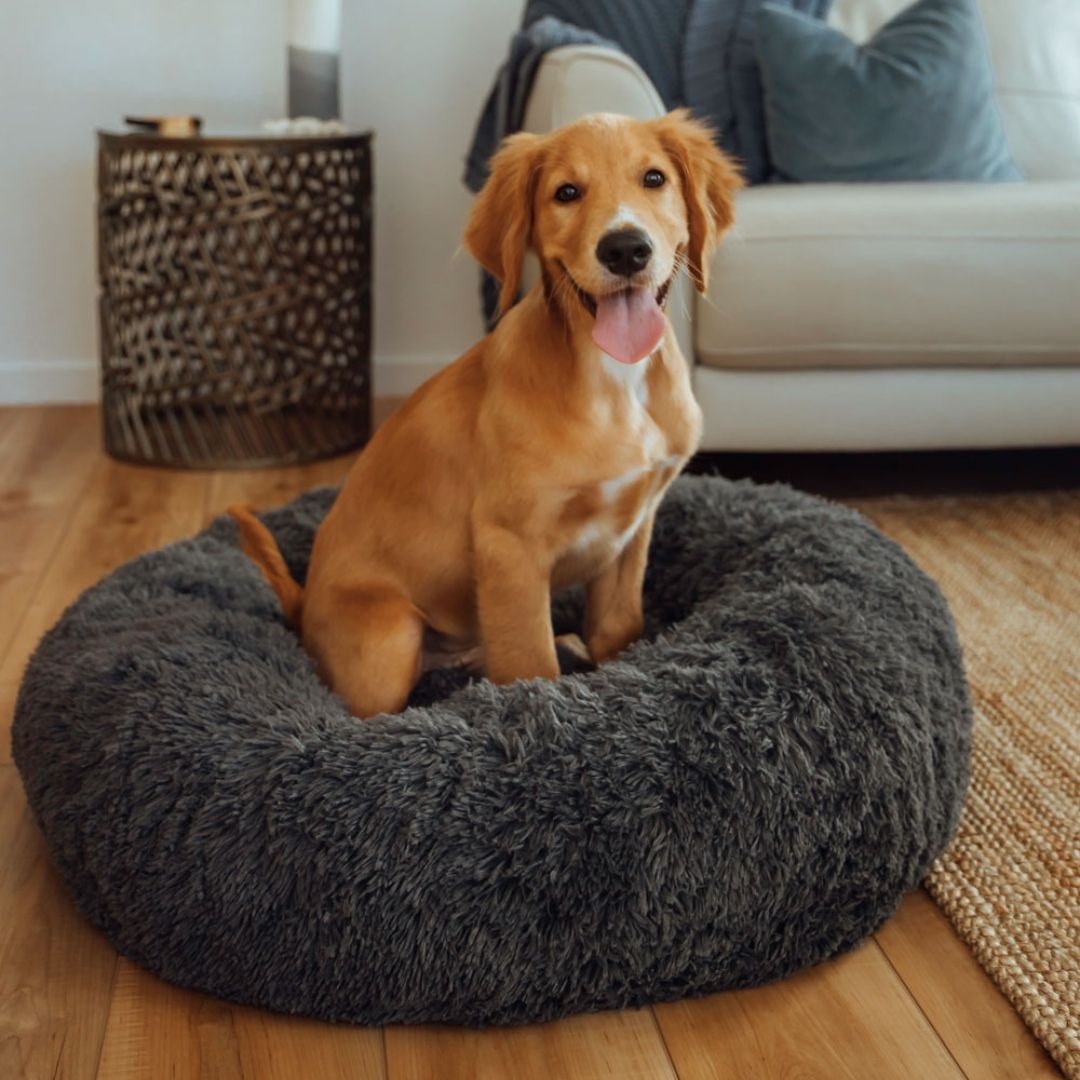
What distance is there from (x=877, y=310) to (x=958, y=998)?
4.66 ft

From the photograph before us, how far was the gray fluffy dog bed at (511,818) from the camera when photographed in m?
1.29

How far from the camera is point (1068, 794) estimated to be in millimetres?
1684

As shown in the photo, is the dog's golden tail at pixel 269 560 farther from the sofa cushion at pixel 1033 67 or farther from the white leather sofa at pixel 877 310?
the sofa cushion at pixel 1033 67

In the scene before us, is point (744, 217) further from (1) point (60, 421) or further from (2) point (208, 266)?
(1) point (60, 421)

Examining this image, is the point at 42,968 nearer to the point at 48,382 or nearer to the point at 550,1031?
the point at 550,1031

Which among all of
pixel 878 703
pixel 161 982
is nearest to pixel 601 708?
pixel 878 703

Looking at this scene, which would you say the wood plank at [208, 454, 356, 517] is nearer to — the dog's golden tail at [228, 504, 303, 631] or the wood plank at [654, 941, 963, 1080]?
the dog's golden tail at [228, 504, 303, 631]

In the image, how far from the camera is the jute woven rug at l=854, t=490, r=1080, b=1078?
1.39 metres

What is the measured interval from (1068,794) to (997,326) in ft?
3.61

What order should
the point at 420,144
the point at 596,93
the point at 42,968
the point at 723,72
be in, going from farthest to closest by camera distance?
the point at 420,144, the point at 723,72, the point at 596,93, the point at 42,968

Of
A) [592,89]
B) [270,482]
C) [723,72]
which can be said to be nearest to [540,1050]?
[592,89]

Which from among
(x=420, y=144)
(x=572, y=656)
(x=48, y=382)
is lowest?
(x=48, y=382)

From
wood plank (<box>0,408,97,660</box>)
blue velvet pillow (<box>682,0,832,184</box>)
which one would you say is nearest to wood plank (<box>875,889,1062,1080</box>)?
wood plank (<box>0,408,97,660</box>)

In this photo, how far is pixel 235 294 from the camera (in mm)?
2992
